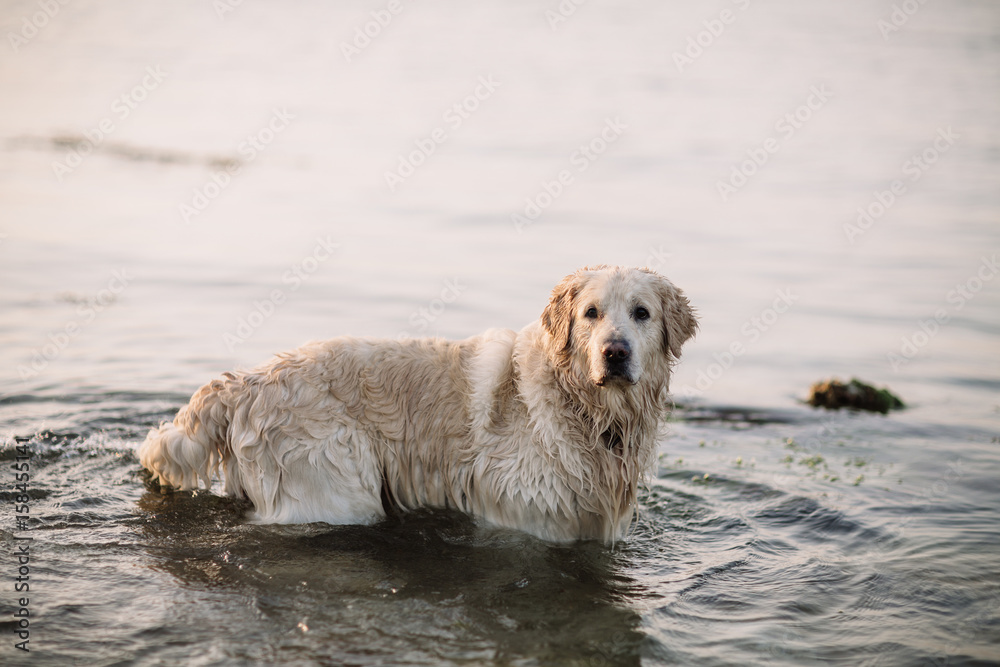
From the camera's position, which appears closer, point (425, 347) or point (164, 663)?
point (164, 663)

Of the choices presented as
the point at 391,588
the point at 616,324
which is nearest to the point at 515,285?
the point at 616,324

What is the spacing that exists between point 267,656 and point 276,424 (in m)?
1.71

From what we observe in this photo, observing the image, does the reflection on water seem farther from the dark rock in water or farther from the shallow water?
the dark rock in water

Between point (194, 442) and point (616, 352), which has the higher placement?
point (616, 352)

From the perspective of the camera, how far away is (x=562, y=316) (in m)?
5.74

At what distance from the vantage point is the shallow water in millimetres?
5164

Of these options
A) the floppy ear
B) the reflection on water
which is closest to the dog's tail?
the reflection on water

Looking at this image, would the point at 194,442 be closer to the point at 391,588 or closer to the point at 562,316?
the point at 391,588

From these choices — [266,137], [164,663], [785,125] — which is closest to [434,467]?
[164,663]

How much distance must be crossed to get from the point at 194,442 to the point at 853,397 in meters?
7.28

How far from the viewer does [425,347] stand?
6.24 metres

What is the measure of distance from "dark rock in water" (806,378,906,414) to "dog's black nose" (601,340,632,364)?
5.31 metres

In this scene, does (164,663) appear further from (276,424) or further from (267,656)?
(276,424)

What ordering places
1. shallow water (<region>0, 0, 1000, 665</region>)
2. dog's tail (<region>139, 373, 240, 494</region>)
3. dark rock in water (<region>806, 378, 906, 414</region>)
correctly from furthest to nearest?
1. dark rock in water (<region>806, 378, 906, 414</region>)
2. dog's tail (<region>139, 373, 240, 494</region>)
3. shallow water (<region>0, 0, 1000, 665</region>)
